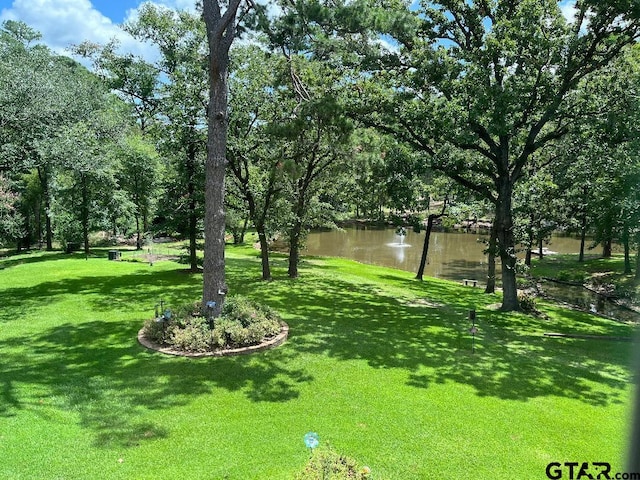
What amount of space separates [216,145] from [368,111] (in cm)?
527

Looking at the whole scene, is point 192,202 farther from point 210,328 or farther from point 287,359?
point 287,359

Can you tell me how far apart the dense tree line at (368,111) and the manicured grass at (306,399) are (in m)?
2.66

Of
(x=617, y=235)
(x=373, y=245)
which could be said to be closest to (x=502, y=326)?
(x=617, y=235)

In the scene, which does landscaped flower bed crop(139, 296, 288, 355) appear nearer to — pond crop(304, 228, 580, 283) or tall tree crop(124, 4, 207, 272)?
tall tree crop(124, 4, 207, 272)

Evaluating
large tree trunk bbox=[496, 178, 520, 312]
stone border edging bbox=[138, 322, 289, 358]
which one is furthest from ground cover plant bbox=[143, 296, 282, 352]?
large tree trunk bbox=[496, 178, 520, 312]

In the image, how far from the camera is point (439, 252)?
3769 centimetres

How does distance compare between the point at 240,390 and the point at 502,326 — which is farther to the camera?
the point at 502,326

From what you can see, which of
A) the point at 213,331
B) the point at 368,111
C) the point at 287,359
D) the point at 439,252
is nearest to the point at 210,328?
the point at 213,331

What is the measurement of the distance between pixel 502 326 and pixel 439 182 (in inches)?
331

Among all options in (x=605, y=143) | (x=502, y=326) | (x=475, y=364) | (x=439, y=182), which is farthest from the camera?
(x=439, y=182)

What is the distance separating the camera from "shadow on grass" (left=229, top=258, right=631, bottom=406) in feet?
25.5

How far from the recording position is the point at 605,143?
13.5 m

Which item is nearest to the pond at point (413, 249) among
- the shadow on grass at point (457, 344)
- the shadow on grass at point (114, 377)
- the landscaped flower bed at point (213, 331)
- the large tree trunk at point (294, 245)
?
the large tree trunk at point (294, 245)

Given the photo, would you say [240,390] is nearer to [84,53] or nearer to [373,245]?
[84,53]
